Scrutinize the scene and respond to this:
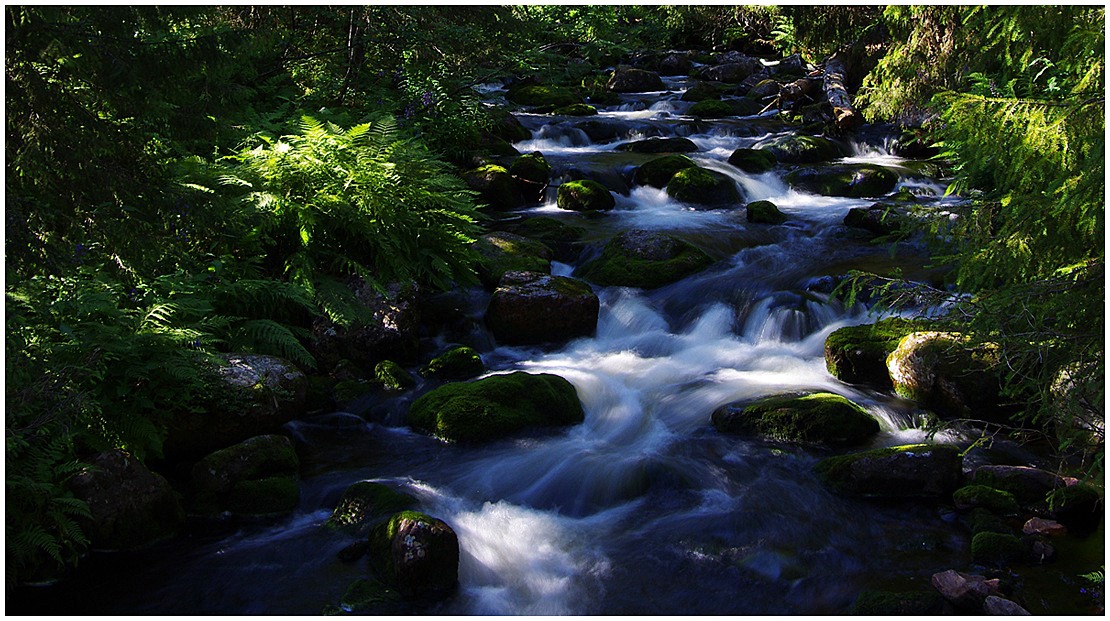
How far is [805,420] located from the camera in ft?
24.4

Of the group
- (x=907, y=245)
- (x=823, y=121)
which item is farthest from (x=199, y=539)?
(x=823, y=121)

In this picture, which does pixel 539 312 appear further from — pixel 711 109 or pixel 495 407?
pixel 711 109

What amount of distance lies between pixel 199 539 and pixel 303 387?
1.74 meters

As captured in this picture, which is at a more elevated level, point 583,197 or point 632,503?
point 583,197

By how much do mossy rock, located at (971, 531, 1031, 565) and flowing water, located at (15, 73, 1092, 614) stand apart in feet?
0.38

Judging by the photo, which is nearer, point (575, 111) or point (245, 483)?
point (245, 483)

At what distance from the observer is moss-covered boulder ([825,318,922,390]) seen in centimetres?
849

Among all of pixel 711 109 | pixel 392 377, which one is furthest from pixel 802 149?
pixel 392 377

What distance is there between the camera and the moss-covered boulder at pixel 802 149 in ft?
55.4

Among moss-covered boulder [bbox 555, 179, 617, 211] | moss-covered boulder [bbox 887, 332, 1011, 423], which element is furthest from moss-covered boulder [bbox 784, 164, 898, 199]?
moss-covered boulder [bbox 887, 332, 1011, 423]

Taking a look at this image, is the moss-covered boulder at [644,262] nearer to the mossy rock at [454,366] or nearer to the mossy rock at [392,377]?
the mossy rock at [454,366]

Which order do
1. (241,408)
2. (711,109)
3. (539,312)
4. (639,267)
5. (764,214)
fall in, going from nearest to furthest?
(241,408) → (539,312) → (639,267) → (764,214) → (711,109)

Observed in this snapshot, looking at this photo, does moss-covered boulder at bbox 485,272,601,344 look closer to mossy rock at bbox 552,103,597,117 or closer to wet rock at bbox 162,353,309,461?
wet rock at bbox 162,353,309,461

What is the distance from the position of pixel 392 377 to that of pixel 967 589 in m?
5.42
